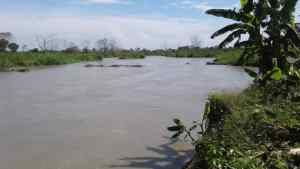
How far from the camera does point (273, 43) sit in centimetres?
693

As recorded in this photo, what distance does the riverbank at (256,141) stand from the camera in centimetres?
345

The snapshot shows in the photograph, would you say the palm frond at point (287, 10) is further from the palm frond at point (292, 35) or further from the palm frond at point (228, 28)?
the palm frond at point (228, 28)

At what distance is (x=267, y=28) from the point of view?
6.98 metres

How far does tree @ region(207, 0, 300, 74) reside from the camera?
6719 millimetres

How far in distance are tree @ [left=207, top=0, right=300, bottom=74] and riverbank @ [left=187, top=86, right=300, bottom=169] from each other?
47.3 inches

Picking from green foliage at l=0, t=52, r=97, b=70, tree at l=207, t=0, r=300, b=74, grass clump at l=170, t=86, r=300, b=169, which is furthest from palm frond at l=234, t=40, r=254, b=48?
green foliage at l=0, t=52, r=97, b=70

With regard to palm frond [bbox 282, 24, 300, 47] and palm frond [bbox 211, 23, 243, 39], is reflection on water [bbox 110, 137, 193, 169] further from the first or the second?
palm frond [bbox 282, 24, 300, 47]

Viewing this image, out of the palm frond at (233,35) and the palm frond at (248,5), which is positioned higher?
the palm frond at (248,5)

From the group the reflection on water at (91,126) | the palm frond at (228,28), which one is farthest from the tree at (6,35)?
the palm frond at (228,28)

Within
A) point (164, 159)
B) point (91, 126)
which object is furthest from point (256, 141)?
point (91, 126)

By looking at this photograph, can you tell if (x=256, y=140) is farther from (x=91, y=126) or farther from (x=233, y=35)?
(x=91, y=126)

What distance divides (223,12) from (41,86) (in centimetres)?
1275

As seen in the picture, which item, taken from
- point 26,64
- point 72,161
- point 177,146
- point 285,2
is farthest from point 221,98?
point 26,64

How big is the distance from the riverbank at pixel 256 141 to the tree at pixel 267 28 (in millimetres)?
1200
